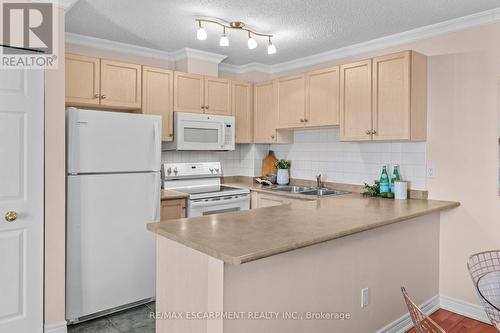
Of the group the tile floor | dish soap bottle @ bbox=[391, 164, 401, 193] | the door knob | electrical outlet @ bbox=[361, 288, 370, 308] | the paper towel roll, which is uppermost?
dish soap bottle @ bbox=[391, 164, 401, 193]

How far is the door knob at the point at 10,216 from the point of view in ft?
7.66

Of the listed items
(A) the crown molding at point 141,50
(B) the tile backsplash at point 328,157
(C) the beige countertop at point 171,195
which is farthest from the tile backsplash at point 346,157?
(C) the beige countertop at point 171,195

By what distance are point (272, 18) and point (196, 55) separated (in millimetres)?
1332

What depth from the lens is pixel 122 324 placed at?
2787mm

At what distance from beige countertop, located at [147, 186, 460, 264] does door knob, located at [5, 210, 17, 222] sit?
1032 mm

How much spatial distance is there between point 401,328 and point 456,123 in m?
1.75

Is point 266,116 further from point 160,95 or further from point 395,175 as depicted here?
point 395,175

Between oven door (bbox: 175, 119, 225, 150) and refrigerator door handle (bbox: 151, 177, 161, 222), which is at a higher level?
oven door (bbox: 175, 119, 225, 150)

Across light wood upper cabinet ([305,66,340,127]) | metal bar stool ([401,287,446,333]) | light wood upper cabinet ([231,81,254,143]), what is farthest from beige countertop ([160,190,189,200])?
metal bar stool ([401,287,446,333])

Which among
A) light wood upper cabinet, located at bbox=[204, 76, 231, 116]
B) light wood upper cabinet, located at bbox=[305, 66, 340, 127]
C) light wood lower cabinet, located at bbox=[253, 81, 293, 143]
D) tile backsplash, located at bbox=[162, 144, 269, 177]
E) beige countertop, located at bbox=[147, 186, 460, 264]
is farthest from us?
tile backsplash, located at bbox=[162, 144, 269, 177]

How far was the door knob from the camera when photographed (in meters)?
2.34

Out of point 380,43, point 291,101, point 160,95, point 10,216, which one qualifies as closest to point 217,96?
point 160,95

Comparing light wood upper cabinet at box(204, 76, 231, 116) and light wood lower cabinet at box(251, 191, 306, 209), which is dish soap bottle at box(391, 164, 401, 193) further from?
light wood upper cabinet at box(204, 76, 231, 116)

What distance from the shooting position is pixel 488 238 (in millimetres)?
2916
